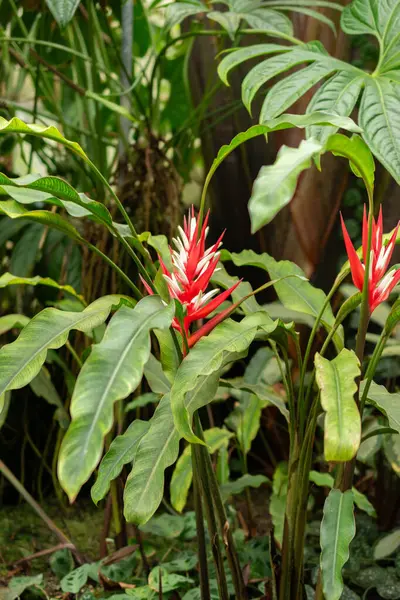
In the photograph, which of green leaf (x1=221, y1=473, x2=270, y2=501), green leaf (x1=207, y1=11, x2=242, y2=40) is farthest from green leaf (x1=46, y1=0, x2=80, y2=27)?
green leaf (x1=221, y1=473, x2=270, y2=501)

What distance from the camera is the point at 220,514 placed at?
0.99 meters

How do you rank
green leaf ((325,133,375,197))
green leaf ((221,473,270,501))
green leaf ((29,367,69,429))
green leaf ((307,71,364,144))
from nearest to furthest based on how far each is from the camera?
green leaf ((325,133,375,197)) < green leaf ((307,71,364,144)) < green leaf ((221,473,270,501)) < green leaf ((29,367,69,429))

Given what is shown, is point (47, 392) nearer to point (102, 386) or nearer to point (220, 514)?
point (220, 514)

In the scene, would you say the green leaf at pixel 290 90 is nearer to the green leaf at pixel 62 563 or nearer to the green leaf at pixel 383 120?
the green leaf at pixel 383 120

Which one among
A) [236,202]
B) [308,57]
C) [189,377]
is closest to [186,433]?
[189,377]

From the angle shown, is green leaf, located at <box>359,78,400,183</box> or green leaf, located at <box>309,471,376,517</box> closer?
green leaf, located at <box>359,78,400,183</box>

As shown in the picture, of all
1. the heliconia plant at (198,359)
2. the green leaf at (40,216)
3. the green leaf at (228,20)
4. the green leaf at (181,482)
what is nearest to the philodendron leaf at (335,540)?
the heliconia plant at (198,359)

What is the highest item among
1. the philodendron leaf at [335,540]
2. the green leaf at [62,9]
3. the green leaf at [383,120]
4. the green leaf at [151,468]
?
the green leaf at [62,9]

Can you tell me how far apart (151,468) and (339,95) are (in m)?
0.64

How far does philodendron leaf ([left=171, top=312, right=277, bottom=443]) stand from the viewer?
0.77 meters

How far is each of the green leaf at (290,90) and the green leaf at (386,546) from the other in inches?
30.2

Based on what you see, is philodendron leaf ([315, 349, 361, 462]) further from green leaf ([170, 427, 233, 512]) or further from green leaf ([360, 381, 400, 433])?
green leaf ([170, 427, 233, 512])

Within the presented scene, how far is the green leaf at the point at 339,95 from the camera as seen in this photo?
107 centimetres

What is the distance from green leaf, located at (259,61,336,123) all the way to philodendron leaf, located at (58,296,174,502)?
1.44 ft
